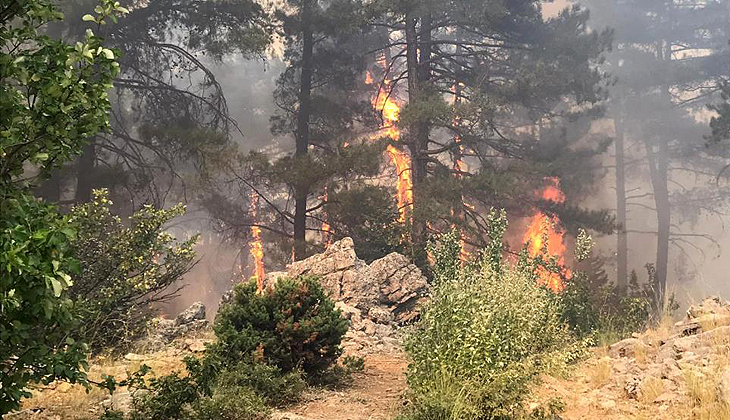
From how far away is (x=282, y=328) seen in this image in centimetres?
709

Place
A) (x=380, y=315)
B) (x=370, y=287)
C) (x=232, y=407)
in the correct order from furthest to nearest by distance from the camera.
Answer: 1. (x=370, y=287)
2. (x=380, y=315)
3. (x=232, y=407)

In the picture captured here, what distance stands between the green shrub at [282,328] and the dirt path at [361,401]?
21.8 inches

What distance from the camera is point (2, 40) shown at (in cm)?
302

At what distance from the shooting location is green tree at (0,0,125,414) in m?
2.56

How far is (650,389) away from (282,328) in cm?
420

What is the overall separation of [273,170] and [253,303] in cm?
1034

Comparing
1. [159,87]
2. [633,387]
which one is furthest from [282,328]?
[159,87]

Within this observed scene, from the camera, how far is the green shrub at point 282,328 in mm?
7051

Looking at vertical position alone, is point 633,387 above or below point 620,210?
below

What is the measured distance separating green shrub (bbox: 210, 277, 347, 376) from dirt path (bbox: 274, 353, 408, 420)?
55 cm

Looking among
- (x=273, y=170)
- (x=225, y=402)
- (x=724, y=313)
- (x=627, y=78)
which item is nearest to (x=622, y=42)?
(x=627, y=78)

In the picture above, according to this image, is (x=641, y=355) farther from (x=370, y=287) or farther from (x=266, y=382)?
(x=370, y=287)

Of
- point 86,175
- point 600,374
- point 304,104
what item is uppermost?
point 304,104

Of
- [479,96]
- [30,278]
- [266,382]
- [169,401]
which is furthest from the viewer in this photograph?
[479,96]
